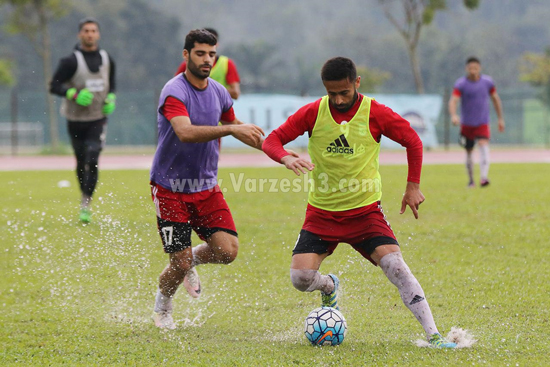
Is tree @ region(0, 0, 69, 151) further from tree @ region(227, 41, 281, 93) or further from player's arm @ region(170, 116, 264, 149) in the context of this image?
tree @ region(227, 41, 281, 93)

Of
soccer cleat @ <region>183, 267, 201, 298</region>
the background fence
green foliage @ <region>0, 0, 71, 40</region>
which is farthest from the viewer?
the background fence

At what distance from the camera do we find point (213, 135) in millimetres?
4695

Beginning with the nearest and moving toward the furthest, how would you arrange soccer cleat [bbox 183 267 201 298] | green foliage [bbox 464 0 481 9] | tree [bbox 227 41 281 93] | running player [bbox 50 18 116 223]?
soccer cleat [bbox 183 267 201 298] < running player [bbox 50 18 116 223] < green foliage [bbox 464 0 481 9] < tree [bbox 227 41 281 93]

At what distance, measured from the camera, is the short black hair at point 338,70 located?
4.52m

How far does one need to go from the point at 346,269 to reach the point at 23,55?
5660 centimetres

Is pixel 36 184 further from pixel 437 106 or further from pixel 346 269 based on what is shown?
pixel 437 106

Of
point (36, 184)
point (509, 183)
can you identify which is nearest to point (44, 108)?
point (36, 184)

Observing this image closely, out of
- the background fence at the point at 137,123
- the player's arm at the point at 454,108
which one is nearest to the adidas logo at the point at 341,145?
the player's arm at the point at 454,108

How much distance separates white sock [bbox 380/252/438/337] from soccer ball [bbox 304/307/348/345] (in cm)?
40

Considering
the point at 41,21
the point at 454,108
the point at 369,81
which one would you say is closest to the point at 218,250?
the point at 454,108

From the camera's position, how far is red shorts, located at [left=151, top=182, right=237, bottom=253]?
4983 mm

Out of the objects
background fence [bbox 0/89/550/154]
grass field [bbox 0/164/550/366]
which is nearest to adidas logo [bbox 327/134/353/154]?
grass field [bbox 0/164/550/366]

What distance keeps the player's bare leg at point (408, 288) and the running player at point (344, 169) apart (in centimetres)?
3

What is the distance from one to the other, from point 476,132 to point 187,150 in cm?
847
